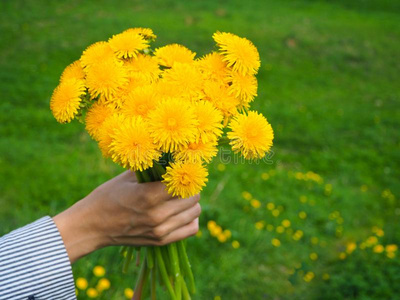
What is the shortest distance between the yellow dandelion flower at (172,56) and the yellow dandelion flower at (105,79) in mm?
167

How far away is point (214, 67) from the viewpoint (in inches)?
49.2

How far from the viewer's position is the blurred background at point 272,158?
2.55 meters

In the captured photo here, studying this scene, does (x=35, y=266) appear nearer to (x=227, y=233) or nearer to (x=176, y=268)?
(x=176, y=268)

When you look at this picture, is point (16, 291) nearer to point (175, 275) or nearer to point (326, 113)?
point (175, 275)

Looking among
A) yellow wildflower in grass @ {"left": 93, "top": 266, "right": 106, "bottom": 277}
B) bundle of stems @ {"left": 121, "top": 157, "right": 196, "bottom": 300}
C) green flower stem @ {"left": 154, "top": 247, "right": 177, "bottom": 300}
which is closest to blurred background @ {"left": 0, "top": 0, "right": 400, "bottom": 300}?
yellow wildflower in grass @ {"left": 93, "top": 266, "right": 106, "bottom": 277}

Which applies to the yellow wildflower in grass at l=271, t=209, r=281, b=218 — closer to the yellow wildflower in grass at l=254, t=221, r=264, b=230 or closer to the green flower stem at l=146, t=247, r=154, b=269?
the yellow wildflower in grass at l=254, t=221, r=264, b=230

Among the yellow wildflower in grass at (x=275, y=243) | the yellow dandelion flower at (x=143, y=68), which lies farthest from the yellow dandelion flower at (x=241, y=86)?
the yellow wildflower in grass at (x=275, y=243)

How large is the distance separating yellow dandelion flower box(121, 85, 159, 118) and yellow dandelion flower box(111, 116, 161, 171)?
0.06 m

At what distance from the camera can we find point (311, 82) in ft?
21.0

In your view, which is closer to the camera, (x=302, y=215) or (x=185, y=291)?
(x=185, y=291)

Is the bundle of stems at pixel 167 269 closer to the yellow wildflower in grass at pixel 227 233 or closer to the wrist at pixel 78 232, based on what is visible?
the wrist at pixel 78 232

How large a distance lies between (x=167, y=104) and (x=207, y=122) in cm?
12

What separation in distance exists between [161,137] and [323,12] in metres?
9.63

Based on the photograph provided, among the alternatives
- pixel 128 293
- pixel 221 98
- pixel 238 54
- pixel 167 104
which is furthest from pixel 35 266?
pixel 128 293
